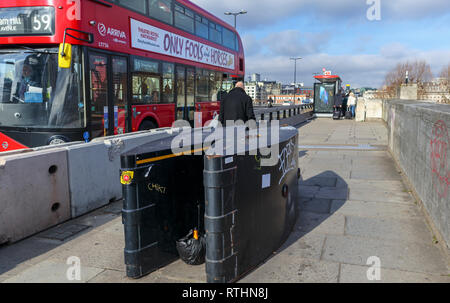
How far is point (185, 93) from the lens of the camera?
508 inches

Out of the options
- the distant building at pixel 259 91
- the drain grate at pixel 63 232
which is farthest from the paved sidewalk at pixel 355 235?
the distant building at pixel 259 91

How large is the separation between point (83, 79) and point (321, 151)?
24.2ft

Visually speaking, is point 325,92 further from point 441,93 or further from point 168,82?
point 168,82

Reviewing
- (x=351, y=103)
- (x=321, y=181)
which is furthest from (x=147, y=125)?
(x=351, y=103)

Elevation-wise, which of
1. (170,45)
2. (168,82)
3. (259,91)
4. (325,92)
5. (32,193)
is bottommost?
(32,193)

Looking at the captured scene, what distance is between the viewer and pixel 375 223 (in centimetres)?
540

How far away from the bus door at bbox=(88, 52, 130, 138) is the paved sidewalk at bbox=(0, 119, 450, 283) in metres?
3.04

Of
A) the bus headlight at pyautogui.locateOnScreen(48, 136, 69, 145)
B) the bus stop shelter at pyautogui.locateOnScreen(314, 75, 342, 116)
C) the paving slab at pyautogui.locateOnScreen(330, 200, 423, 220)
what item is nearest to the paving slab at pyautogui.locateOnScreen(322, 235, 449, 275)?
the paving slab at pyautogui.locateOnScreen(330, 200, 423, 220)

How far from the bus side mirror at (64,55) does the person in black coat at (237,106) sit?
11.5 ft

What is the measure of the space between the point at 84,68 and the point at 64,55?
522 mm

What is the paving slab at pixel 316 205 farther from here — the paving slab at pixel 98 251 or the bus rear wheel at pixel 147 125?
the bus rear wheel at pixel 147 125

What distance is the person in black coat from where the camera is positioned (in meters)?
6.55

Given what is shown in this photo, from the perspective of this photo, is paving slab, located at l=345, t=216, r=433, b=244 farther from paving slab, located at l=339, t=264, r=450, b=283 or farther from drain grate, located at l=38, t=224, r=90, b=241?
drain grate, located at l=38, t=224, r=90, b=241
